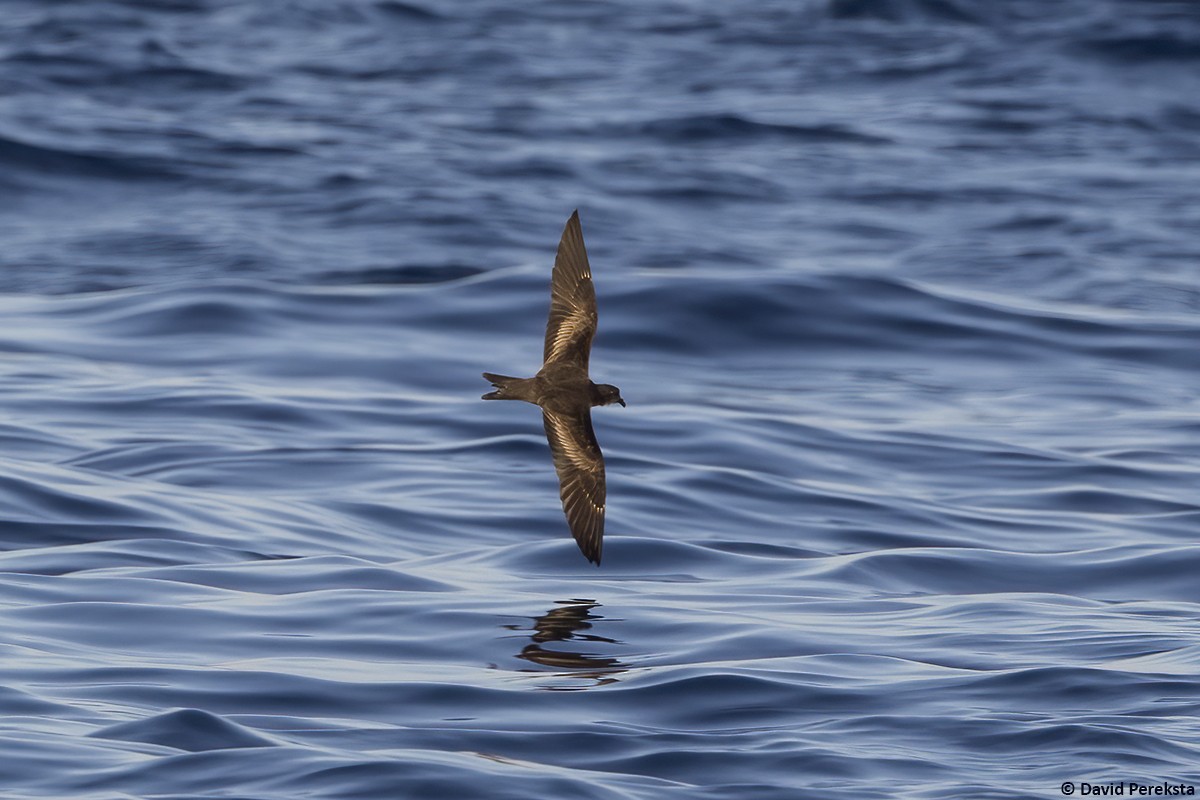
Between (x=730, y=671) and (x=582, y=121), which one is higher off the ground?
(x=582, y=121)

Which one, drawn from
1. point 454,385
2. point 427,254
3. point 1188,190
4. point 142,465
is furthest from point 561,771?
point 1188,190

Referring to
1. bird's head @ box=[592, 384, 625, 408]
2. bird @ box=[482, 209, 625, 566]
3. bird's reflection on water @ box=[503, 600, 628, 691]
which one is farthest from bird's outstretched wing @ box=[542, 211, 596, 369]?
bird's reflection on water @ box=[503, 600, 628, 691]

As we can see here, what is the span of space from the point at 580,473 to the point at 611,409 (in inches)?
185

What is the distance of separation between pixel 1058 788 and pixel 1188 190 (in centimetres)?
1540

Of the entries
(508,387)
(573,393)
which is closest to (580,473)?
(573,393)

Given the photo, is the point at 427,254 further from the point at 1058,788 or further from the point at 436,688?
the point at 1058,788

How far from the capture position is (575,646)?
743cm

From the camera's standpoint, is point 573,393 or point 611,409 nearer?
point 573,393

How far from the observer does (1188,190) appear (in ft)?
65.6

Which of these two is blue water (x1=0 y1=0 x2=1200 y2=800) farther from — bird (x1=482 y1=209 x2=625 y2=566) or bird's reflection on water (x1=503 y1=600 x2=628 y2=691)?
bird (x1=482 y1=209 x2=625 y2=566)

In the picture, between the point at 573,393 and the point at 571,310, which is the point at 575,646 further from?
the point at 571,310

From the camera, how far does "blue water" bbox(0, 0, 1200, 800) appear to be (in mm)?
6457

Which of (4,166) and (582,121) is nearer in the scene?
(4,166)

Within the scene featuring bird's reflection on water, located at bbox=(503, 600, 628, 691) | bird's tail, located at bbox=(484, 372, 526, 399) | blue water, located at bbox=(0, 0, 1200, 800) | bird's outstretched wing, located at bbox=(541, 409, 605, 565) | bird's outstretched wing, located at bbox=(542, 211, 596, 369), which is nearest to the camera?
blue water, located at bbox=(0, 0, 1200, 800)
